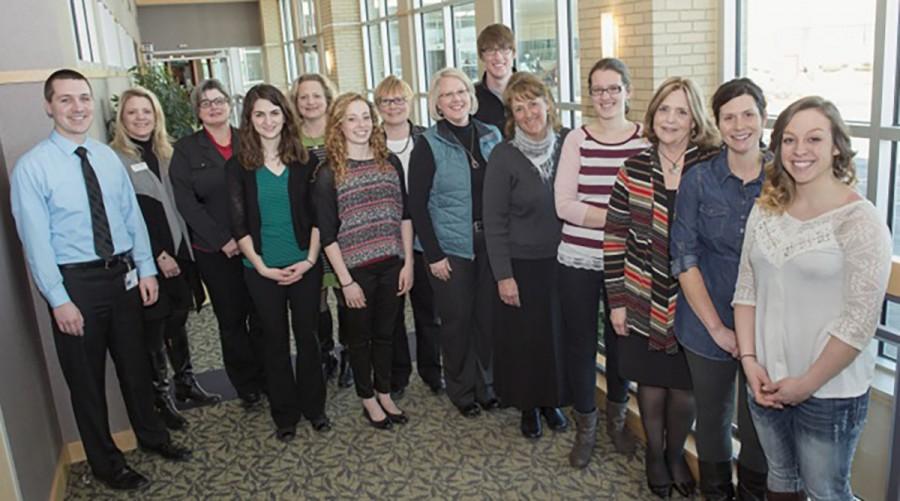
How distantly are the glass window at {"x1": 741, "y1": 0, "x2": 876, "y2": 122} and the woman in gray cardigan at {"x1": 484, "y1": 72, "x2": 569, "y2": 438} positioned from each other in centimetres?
189

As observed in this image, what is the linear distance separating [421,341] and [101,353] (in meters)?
1.77

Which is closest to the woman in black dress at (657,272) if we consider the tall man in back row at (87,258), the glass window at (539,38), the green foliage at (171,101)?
the tall man in back row at (87,258)

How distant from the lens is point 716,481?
2.88 meters

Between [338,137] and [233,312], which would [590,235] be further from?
[233,312]

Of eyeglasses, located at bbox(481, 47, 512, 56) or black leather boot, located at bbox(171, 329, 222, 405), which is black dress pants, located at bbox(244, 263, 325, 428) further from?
eyeglasses, located at bbox(481, 47, 512, 56)

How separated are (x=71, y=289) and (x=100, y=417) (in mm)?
664

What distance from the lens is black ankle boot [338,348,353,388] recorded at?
4617mm

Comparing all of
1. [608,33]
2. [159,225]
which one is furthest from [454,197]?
[608,33]

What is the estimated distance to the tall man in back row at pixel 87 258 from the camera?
3.14 meters

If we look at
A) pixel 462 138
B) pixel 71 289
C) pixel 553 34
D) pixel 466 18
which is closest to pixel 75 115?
pixel 71 289

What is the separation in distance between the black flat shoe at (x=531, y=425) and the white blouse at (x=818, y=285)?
1596 millimetres

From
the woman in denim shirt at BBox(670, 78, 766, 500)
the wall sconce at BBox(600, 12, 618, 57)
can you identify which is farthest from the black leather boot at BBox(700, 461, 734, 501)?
the wall sconce at BBox(600, 12, 618, 57)

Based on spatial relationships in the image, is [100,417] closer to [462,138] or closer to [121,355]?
[121,355]

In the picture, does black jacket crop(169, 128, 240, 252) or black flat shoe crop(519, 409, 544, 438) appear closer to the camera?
black flat shoe crop(519, 409, 544, 438)
